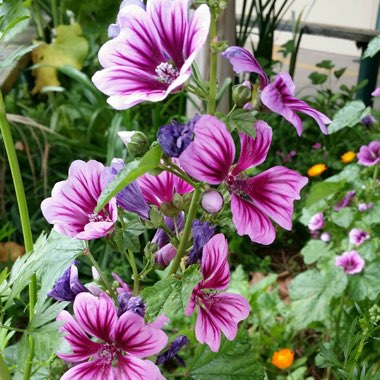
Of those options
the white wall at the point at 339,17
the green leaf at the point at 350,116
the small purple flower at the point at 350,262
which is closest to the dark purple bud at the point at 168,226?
the green leaf at the point at 350,116

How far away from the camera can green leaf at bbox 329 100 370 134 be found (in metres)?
1.44

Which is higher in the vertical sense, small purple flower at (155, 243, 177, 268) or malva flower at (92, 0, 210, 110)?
malva flower at (92, 0, 210, 110)

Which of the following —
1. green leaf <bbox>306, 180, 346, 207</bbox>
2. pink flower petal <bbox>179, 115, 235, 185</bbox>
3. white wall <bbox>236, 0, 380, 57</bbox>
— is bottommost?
white wall <bbox>236, 0, 380, 57</bbox>

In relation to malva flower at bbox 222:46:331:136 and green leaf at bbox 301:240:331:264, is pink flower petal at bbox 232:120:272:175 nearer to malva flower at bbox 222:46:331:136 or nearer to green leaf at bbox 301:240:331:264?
malva flower at bbox 222:46:331:136

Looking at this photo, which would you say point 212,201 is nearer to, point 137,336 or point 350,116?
point 137,336

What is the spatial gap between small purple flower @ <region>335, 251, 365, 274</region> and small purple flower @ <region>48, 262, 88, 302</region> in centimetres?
100

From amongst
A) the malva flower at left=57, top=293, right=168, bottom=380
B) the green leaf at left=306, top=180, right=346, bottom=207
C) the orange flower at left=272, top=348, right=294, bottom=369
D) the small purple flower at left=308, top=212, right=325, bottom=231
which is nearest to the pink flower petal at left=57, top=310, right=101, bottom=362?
the malva flower at left=57, top=293, right=168, bottom=380

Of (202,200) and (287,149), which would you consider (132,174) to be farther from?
(287,149)

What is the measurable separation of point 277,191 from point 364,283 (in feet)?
3.26

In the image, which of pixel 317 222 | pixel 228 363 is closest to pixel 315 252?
pixel 317 222

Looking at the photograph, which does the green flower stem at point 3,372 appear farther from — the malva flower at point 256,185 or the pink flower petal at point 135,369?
the malva flower at point 256,185

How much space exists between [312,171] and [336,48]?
238 centimetres

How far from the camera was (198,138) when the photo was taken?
1.78 feet

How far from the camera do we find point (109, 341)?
2.11 feet
